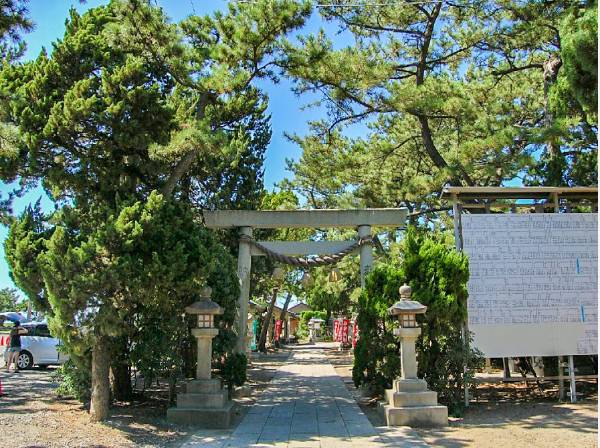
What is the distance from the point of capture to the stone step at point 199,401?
7441 mm

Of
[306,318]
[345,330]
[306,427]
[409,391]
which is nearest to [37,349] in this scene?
[306,427]

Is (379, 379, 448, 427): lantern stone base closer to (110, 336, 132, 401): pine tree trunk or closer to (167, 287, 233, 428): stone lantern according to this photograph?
(167, 287, 233, 428): stone lantern

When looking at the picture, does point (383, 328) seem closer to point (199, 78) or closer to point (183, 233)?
point (183, 233)

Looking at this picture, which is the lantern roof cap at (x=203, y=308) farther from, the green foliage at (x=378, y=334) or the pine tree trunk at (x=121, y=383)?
the green foliage at (x=378, y=334)

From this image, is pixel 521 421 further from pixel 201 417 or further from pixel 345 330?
pixel 345 330

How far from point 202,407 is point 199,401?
0.10m

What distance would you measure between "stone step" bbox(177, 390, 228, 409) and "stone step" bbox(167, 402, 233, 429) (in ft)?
0.30

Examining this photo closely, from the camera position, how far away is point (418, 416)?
285 inches

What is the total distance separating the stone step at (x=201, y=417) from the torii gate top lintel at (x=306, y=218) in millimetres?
4520

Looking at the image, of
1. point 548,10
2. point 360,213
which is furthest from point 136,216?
point 548,10

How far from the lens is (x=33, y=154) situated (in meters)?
7.21

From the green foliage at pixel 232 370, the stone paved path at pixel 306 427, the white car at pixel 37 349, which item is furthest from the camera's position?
the white car at pixel 37 349

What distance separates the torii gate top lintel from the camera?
1104cm

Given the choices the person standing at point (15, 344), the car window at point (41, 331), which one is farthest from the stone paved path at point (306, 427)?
the car window at point (41, 331)
